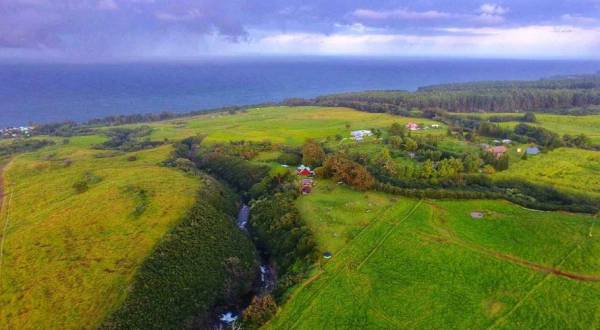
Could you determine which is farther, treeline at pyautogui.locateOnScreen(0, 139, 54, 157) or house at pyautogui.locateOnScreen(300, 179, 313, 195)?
treeline at pyautogui.locateOnScreen(0, 139, 54, 157)

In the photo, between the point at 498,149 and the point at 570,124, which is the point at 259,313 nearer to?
the point at 498,149

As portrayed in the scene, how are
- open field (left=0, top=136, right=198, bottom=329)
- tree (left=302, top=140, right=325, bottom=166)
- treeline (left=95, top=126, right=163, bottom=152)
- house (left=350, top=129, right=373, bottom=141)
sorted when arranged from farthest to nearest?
treeline (left=95, top=126, right=163, bottom=152) < house (left=350, top=129, right=373, bottom=141) < tree (left=302, top=140, right=325, bottom=166) < open field (left=0, top=136, right=198, bottom=329)

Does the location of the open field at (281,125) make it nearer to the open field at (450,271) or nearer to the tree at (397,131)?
the tree at (397,131)

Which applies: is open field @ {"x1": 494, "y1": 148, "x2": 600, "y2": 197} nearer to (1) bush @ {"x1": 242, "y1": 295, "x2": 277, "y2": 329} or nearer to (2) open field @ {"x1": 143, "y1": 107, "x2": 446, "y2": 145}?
(2) open field @ {"x1": 143, "y1": 107, "x2": 446, "y2": 145}

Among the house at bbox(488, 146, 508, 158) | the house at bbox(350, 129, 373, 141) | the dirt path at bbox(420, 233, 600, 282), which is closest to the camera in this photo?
the dirt path at bbox(420, 233, 600, 282)

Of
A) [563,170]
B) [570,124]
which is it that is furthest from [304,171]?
[570,124]

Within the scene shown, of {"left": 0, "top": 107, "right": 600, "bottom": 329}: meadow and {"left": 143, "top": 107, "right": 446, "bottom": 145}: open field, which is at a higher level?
{"left": 143, "top": 107, "right": 446, "bottom": 145}: open field

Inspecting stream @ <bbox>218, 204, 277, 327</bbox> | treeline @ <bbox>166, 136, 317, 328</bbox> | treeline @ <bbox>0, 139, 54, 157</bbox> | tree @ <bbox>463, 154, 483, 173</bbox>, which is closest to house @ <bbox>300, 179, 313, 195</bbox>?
treeline @ <bbox>166, 136, 317, 328</bbox>
